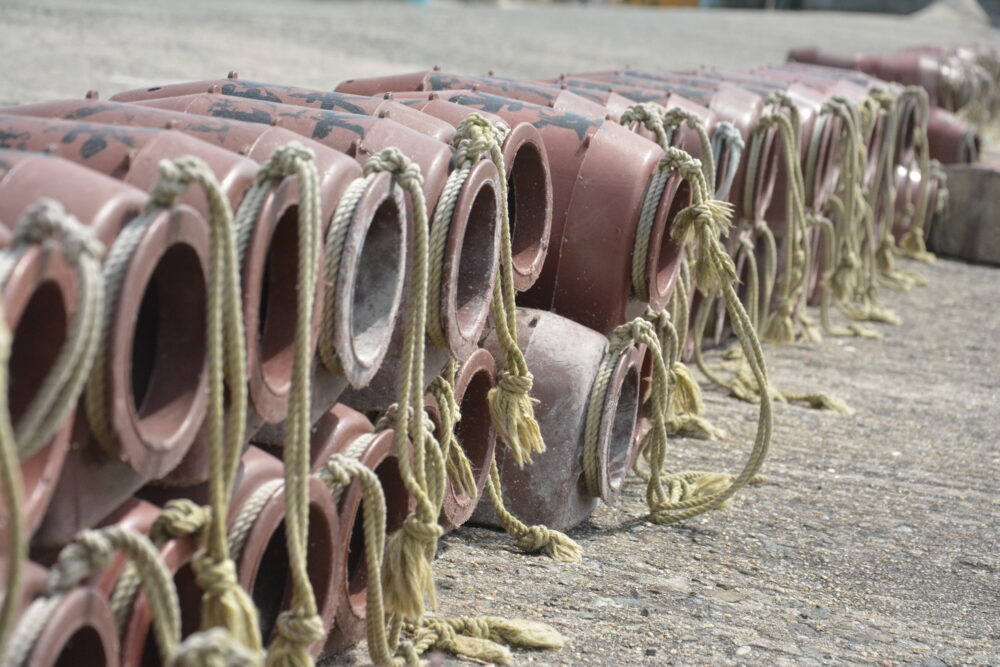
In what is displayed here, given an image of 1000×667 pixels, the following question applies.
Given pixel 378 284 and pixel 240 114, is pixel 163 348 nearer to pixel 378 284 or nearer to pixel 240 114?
pixel 378 284

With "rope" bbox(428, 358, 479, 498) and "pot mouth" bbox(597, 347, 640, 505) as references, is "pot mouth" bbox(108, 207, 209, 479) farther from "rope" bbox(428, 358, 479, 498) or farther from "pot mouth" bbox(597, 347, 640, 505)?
"pot mouth" bbox(597, 347, 640, 505)

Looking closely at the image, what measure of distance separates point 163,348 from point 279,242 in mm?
283

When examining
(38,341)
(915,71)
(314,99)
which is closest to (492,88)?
(314,99)

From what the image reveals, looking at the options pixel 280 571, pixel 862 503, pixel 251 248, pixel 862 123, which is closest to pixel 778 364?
pixel 862 123

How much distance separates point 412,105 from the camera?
2746 mm

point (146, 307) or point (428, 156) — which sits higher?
point (428, 156)

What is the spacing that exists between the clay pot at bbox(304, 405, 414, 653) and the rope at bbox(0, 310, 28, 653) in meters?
0.76

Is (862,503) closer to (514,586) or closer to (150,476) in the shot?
(514,586)

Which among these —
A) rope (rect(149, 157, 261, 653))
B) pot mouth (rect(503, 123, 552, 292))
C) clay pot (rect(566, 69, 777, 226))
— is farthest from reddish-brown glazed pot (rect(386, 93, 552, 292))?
rope (rect(149, 157, 261, 653))

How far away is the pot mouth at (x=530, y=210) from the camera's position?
9.05 ft

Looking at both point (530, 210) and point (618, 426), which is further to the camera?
point (618, 426)

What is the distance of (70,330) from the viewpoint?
52.2 inches

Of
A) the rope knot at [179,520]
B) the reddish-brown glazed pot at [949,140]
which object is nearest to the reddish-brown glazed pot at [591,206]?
the rope knot at [179,520]

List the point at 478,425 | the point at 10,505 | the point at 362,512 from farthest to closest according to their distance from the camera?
1. the point at 478,425
2. the point at 362,512
3. the point at 10,505
